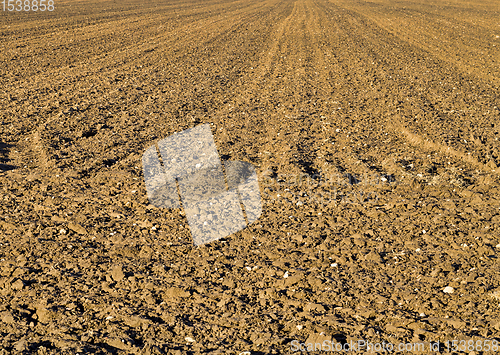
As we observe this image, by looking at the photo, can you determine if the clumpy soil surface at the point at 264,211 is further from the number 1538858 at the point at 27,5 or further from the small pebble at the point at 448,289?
the number 1538858 at the point at 27,5

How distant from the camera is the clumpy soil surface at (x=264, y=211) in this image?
10.9 ft

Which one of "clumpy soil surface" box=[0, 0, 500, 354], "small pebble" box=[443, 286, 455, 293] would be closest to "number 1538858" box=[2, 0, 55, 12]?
"clumpy soil surface" box=[0, 0, 500, 354]

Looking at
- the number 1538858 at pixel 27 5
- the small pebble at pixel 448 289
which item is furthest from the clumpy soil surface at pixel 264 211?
the number 1538858 at pixel 27 5

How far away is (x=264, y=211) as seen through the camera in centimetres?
512

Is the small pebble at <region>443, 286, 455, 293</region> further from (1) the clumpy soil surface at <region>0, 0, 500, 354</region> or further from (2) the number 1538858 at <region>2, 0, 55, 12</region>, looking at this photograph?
(2) the number 1538858 at <region>2, 0, 55, 12</region>

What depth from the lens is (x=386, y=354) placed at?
2.96 m

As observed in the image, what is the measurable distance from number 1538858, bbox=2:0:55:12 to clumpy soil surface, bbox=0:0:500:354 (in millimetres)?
19303

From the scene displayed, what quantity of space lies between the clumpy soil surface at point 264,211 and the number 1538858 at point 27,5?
19303 mm

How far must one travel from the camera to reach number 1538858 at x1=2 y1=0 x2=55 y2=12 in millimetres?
28203

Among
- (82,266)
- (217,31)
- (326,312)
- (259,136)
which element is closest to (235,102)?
(259,136)

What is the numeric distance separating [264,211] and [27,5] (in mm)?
32899

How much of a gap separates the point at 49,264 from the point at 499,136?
22.8ft

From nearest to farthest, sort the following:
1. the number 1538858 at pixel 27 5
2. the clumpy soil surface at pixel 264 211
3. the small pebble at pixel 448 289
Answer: the clumpy soil surface at pixel 264 211, the small pebble at pixel 448 289, the number 1538858 at pixel 27 5

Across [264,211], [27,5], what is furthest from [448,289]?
[27,5]
